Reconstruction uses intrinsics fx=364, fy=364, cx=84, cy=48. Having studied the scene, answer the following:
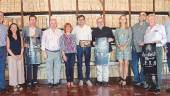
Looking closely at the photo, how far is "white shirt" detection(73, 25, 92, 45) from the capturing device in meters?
6.90

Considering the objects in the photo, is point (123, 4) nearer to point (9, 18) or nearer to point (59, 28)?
point (59, 28)

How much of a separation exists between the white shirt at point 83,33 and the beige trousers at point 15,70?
1.17 meters

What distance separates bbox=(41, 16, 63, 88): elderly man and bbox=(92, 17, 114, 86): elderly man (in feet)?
2.29

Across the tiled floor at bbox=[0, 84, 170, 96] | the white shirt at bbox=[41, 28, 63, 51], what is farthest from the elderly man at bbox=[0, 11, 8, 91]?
the white shirt at bbox=[41, 28, 63, 51]

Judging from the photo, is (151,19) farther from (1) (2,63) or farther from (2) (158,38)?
(1) (2,63)

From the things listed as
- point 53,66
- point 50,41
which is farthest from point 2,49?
point 53,66

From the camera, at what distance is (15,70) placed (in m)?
6.43

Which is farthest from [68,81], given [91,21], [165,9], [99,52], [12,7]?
[165,9]

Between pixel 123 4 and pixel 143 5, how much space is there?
1.40 feet

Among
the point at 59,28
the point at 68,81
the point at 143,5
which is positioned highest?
the point at 143,5

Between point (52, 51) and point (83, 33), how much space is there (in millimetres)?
679

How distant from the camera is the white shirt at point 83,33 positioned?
6.90 m

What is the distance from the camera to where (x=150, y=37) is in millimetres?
6074

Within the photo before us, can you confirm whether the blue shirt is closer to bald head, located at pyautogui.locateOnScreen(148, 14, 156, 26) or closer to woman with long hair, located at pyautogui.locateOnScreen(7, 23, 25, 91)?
woman with long hair, located at pyautogui.locateOnScreen(7, 23, 25, 91)
